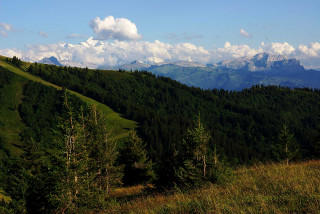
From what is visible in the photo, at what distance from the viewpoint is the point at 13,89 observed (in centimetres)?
17462

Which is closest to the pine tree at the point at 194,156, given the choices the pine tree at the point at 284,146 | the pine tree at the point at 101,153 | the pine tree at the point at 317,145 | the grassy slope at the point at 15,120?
the pine tree at the point at 101,153

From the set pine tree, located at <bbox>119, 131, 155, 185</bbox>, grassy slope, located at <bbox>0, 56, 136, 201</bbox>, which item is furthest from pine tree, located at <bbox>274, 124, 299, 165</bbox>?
grassy slope, located at <bbox>0, 56, 136, 201</bbox>

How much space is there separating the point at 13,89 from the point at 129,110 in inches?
3536

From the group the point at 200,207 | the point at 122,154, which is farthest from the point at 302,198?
the point at 122,154

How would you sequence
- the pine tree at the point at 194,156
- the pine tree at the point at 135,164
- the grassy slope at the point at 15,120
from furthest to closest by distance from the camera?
the grassy slope at the point at 15,120 < the pine tree at the point at 135,164 < the pine tree at the point at 194,156

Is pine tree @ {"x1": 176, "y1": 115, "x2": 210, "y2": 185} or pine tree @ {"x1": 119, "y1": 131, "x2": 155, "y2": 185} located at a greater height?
pine tree @ {"x1": 176, "y1": 115, "x2": 210, "y2": 185}

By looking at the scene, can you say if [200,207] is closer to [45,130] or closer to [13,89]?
[45,130]

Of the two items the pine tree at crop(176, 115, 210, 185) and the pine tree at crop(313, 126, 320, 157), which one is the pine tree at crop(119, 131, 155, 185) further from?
the pine tree at crop(313, 126, 320, 157)

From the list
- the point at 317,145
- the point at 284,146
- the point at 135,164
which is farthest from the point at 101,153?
the point at 317,145

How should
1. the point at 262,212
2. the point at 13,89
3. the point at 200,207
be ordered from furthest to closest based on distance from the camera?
the point at 13,89
the point at 200,207
the point at 262,212

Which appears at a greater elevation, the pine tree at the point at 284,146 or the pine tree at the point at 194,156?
the pine tree at the point at 194,156

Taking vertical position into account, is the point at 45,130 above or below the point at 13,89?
below

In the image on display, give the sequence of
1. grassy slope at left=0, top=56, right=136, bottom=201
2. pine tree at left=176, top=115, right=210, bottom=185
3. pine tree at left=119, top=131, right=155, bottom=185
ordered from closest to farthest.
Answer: pine tree at left=176, top=115, right=210, bottom=185
pine tree at left=119, top=131, right=155, bottom=185
grassy slope at left=0, top=56, right=136, bottom=201

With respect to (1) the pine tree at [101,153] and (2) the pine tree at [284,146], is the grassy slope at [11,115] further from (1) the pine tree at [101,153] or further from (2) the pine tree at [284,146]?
(2) the pine tree at [284,146]
